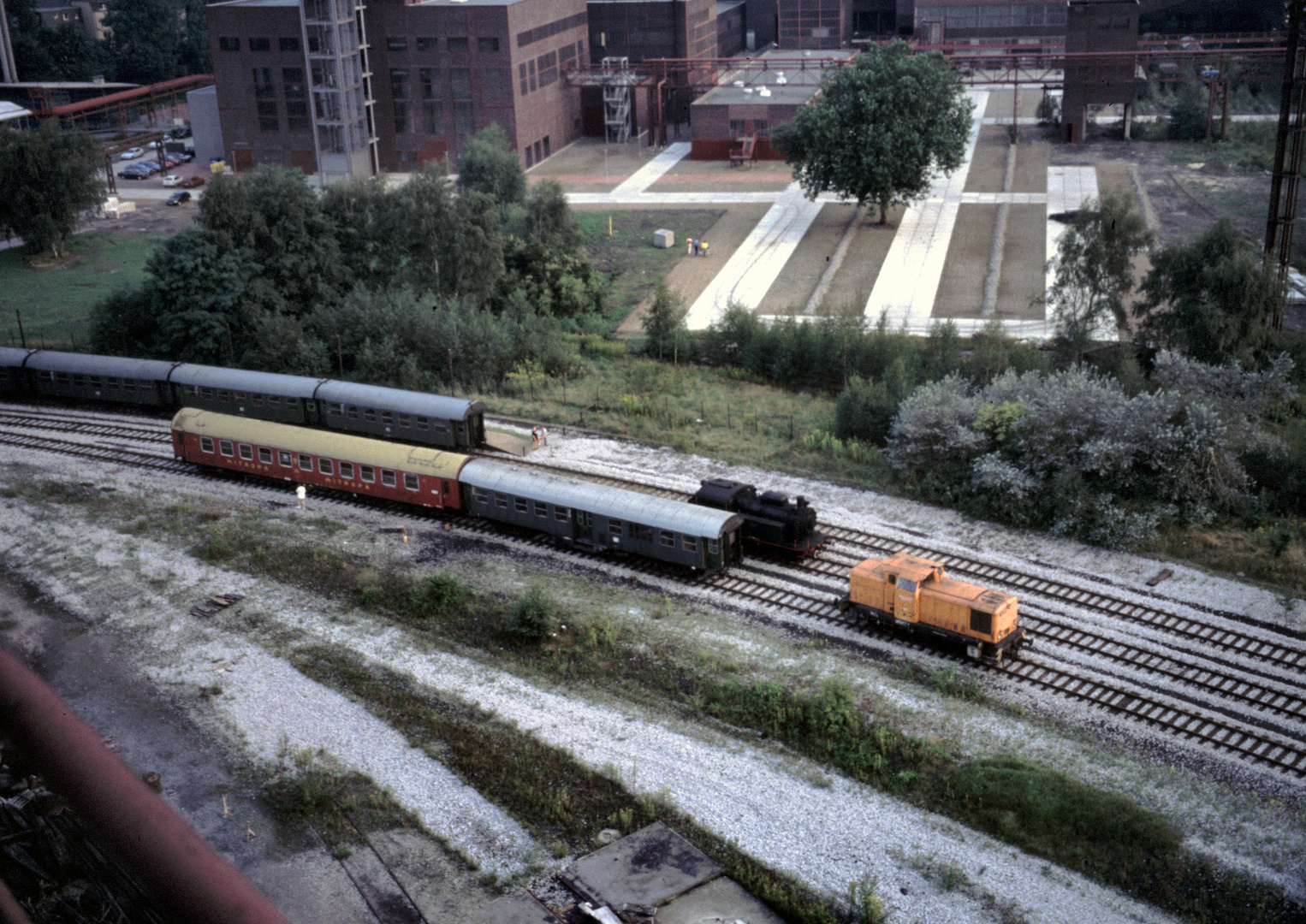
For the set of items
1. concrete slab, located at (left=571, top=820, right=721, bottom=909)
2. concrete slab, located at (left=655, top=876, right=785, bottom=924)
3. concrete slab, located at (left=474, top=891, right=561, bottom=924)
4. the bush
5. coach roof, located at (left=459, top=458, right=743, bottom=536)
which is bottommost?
concrete slab, located at (left=655, top=876, right=785, bottom=924)

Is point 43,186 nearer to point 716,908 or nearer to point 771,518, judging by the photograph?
point 771,518

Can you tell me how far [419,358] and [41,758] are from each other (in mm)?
52083

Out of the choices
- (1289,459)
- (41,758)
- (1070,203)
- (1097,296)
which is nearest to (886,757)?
(1289,459)

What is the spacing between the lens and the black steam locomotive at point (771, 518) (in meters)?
35.2

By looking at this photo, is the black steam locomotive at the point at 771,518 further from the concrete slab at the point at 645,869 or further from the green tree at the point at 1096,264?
the green tree at the point at 1096,264

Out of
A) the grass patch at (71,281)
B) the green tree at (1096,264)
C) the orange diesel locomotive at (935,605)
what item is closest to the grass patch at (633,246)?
the green tree at (1096,264)

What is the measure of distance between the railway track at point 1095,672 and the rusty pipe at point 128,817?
89.6ft

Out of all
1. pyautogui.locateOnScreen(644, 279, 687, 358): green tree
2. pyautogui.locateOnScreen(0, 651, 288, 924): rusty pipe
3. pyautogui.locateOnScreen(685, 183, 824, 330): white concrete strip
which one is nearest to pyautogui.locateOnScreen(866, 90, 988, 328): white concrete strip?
pyautogui.locateOnScreen(685, 183, 824, 330): white concrete strip

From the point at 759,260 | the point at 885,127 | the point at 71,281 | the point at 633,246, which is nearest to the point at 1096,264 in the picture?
the point at 759,260

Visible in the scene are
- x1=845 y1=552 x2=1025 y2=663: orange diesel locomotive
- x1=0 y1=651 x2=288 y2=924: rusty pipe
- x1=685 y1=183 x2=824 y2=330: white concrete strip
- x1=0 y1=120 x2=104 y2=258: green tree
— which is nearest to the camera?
x1=0 y1=651 x2=288 y2=924: rusty pipe

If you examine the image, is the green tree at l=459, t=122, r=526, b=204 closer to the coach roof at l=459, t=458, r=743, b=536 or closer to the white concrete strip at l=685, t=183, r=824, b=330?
the white concrete strip at l=685, t=183, r=824, b=330

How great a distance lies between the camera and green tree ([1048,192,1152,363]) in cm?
4734

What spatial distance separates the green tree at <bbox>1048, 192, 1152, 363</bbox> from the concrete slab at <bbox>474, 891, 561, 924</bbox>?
3569 cm

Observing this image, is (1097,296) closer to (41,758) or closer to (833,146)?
(833,146)
